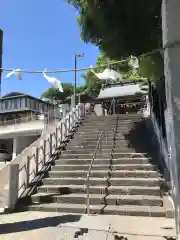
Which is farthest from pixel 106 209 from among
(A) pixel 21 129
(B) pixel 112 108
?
(A) pixel 21 129

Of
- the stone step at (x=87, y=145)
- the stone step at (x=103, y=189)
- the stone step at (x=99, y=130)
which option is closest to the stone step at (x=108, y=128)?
the stone step at (x=99, y=130)

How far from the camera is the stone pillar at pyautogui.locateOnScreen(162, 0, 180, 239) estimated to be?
3.88 m

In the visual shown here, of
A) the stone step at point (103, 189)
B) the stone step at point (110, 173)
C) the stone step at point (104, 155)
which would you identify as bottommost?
the stone step at point (103, 189)

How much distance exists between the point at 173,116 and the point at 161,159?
5284mm

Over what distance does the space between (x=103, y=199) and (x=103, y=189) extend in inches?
22.5

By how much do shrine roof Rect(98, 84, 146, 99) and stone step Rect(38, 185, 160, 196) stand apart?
1303cm

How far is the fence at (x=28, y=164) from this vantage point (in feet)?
23.7

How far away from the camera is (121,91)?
68.6 ft

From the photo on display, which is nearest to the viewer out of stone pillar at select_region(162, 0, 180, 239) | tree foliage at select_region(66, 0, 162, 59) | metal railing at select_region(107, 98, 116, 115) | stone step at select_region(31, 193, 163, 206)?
stone pillar at select_region(162, 0, 180, 239)

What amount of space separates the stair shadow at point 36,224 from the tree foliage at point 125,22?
4932mm

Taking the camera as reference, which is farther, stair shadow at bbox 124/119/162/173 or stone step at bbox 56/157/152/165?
stair shadow at bbox 124/119/162/173

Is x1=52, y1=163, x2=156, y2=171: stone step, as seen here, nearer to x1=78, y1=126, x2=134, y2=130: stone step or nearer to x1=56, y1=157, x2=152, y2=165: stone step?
x1=56, y1=157, x2=152, y2=165: stone step

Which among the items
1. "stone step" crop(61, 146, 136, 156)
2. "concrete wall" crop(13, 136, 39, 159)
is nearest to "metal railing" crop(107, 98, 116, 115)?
"concrete wall" crop(13, 136, 39, 159)

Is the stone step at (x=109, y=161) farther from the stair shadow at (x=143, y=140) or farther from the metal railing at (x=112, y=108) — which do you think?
the metal railing at (x=112, y=108)
